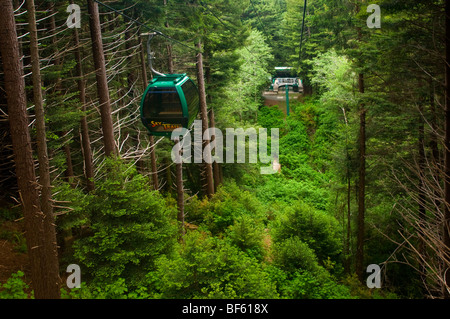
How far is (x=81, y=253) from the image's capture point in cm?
746

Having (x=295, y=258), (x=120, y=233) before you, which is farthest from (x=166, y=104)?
(x=295, y=258)

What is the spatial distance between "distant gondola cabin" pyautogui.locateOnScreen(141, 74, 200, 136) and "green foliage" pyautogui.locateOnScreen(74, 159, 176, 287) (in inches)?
58.4

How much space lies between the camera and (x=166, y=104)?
27.2 ft

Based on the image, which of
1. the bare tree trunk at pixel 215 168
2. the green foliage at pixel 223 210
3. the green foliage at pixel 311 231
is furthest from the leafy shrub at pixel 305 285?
the bare tree trunk at pixel 215 168

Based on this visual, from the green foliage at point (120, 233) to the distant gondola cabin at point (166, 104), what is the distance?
4.87 ft

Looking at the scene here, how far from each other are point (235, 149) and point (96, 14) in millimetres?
12309

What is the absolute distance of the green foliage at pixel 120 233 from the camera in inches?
293

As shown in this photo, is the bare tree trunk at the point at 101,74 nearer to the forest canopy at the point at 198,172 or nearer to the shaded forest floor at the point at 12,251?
the forest canopy at the point at 198,172

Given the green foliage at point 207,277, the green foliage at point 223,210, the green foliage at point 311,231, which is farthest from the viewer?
the green foliage at point 223,210

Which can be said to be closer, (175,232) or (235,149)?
(175,232)

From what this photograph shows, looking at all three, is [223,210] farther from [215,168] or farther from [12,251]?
[12,251]

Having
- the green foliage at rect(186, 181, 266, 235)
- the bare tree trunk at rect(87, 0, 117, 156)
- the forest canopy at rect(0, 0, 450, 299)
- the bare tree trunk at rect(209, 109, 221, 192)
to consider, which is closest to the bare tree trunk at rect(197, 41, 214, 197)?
the forest canopy at rect(0, 0, 450, 299)
